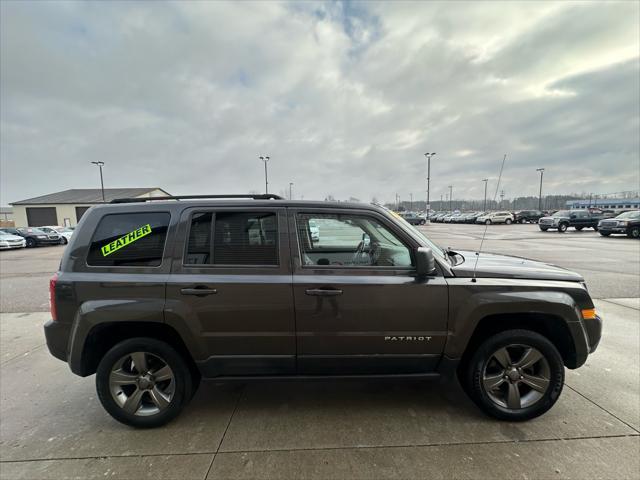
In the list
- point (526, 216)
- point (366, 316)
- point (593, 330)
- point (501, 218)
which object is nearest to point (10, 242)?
point (366, 316)

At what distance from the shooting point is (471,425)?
8.36 feet

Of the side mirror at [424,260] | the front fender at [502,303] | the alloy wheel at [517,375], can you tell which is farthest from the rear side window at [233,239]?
the alloy wheel at [517,375]

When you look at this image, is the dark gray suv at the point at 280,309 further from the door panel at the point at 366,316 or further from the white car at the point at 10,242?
the white car at the point at 10,242

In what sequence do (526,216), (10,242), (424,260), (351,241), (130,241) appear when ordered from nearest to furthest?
(424,260)
(130,241)
(351,241)
(10,242)
(526,216)

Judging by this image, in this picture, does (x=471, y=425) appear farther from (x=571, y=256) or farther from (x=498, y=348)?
(x=571, y=256)

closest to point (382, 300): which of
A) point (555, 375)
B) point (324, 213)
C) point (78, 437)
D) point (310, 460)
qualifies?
point (324, 213)

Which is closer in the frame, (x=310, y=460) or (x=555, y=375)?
(x=310, y=460)

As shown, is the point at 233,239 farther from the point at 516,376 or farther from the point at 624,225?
the point at 624,225

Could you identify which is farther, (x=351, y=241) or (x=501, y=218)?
(x=501, y=218)

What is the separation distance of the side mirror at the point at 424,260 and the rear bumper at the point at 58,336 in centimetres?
287

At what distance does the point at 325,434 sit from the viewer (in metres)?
2.46

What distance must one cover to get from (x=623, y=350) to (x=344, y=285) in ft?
12.9

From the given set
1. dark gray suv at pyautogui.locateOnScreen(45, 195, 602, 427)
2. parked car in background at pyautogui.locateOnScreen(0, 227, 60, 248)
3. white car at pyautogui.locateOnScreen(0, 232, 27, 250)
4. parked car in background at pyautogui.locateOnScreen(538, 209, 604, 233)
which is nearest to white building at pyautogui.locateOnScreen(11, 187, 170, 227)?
parked car in background at pyautogui.locateOnScreen(0, 227, 60, 248)

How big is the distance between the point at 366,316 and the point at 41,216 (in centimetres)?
6089
